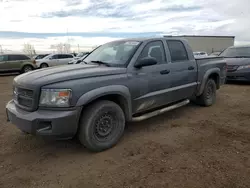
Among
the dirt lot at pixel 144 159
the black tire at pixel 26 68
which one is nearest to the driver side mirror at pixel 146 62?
the dirt lot at pixel 144 159

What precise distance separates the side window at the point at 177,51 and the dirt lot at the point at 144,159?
4.52 feet

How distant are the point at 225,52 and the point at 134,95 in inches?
336

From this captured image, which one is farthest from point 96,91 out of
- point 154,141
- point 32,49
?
point 32,49

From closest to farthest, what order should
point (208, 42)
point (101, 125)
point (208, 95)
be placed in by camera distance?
point (101, 125), point (208, 95), point (208, 42)

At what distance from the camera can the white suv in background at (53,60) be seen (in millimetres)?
18353

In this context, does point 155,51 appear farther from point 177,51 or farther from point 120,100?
point 120,100

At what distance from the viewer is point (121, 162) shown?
10.1ft

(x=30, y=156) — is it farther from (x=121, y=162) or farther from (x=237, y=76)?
(x=237, y=76)

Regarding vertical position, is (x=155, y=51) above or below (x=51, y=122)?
above

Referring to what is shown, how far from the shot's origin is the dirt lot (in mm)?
2666

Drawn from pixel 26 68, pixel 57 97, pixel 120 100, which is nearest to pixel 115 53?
pixel 120 100

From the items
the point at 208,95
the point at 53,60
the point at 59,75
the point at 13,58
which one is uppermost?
the point at 13,58

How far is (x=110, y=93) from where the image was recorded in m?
3.34

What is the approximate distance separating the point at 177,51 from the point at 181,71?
1.51ft
